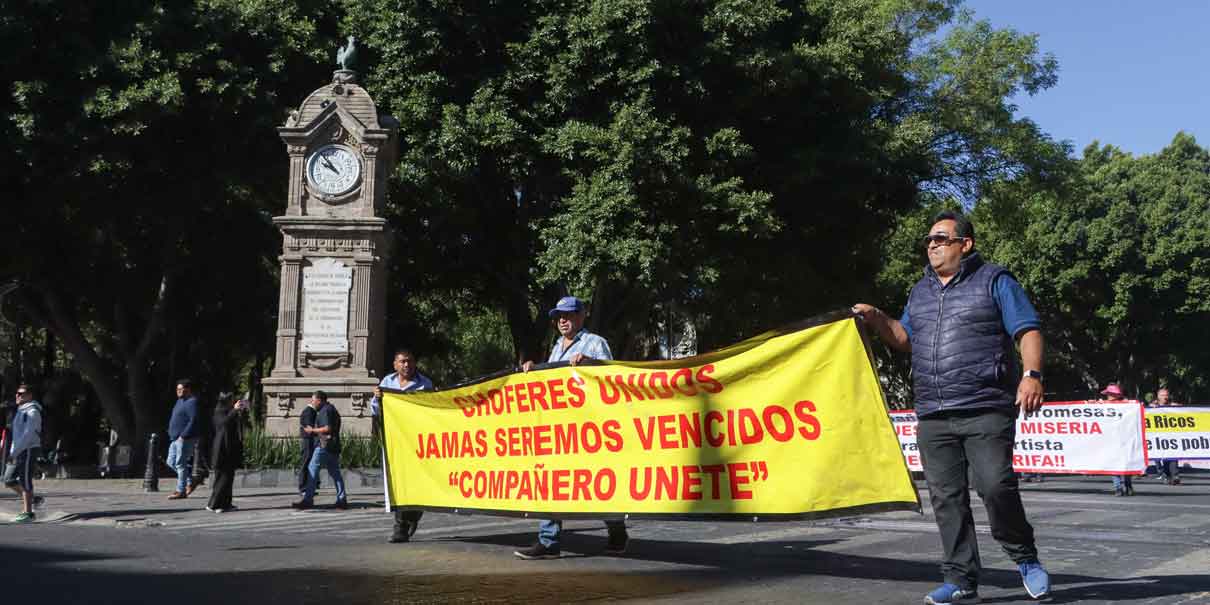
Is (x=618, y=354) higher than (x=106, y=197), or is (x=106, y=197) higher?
(x=106, y=197)

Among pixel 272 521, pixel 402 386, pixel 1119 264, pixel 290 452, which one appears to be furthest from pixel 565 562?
pixel 1119 264

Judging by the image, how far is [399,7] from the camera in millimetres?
23797

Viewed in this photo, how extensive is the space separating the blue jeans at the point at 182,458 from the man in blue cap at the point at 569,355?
28.9 feet

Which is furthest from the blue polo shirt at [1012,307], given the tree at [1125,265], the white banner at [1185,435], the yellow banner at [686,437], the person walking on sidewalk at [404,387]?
the tree at [1125,265]

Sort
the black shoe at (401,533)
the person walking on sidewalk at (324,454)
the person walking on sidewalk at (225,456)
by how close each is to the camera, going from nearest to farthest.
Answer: the black shoe at (401,533), the person walking on sidewalk at (225,456), the person walking on sidewalk at (324,454)

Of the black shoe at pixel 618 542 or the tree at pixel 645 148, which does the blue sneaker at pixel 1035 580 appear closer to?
the black shoe at pixel 618 542

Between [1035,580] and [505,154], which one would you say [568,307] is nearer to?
[1035,580]

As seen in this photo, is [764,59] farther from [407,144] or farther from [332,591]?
[332,591]

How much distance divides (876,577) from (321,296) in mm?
12054

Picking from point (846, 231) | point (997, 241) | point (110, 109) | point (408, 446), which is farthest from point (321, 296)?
point (997, 241)

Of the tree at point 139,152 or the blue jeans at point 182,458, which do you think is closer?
the blue jeans at point 182,458

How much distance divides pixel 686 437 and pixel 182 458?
35.7 ft

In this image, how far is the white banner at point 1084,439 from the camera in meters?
16.8

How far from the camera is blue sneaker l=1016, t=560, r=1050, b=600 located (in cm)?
551
